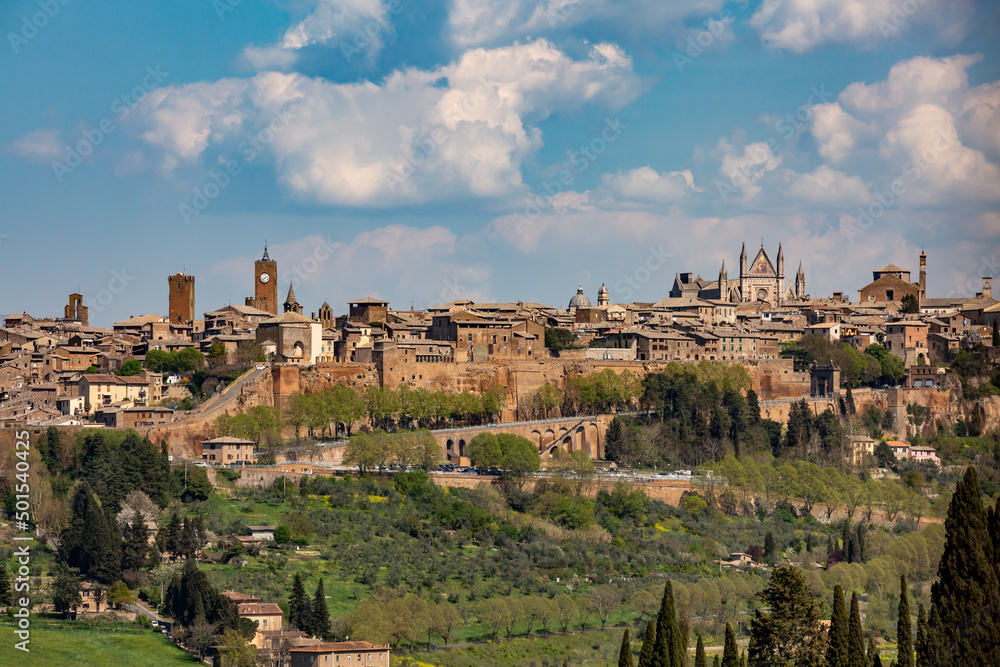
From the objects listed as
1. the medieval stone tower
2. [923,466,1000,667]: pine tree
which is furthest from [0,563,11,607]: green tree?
the medieval stone tower

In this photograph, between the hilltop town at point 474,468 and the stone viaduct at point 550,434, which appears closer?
the hilltop town at point 474,468

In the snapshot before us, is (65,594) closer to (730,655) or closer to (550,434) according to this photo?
(730,655)

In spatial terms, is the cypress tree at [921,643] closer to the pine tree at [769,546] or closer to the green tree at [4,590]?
the pine tree at [769,546]

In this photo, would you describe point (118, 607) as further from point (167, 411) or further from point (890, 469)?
point (890, 469)

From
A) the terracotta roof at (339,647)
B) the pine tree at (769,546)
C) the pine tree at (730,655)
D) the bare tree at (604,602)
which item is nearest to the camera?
the pine tree at (730,655)

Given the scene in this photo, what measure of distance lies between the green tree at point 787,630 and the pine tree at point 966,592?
10.3ft

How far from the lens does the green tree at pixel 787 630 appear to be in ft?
143

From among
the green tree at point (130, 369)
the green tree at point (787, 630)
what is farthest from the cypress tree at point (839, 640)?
the green tree at point (130, 369)

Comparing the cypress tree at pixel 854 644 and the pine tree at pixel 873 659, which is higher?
the cypress tree at pixel 854 644

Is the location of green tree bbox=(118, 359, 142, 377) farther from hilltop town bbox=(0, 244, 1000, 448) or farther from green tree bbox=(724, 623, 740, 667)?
green tree bbox=(724, 623, 740, 667)

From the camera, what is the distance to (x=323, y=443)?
2913 inches

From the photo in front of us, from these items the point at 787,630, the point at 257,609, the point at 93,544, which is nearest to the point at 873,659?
the point at 787,630

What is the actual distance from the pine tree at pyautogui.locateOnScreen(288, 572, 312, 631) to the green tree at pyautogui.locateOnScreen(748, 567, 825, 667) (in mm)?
16397

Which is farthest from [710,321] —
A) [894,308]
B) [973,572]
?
[973,572]
